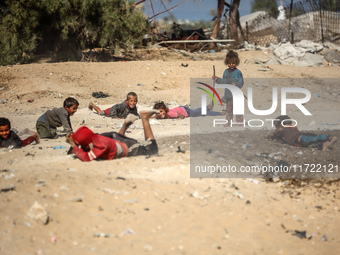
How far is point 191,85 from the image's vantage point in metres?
10.5

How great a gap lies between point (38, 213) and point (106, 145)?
120 centimetres

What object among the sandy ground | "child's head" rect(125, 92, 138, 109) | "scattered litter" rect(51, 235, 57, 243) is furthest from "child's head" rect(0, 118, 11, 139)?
"scattered litter" rect(51, 235, 57, 243)

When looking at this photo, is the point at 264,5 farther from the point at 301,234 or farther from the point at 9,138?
the point at 301,234

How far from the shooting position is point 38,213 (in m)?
2.75

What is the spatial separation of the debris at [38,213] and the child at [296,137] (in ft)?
11.0

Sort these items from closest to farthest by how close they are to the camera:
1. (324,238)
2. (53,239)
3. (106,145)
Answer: (53,239) < (324,238) < (106,145)

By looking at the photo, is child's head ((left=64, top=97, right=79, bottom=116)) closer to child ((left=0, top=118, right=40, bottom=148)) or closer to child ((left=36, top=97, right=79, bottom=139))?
child ((left=36, top=97, right=79, bottom=139))

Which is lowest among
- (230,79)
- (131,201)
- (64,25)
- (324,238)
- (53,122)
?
(324,238)

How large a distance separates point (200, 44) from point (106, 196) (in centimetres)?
1314

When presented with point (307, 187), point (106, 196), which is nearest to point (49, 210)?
point (106, 196)

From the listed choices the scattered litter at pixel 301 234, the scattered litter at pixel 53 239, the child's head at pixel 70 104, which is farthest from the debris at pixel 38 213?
the child's head at pixel 70 104

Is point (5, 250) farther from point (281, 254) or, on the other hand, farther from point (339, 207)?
point (339, 207)

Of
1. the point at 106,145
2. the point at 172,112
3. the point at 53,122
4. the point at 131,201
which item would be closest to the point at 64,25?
the point at 172,112

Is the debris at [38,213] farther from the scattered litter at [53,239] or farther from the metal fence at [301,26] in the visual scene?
the metal fence at [301,26]
